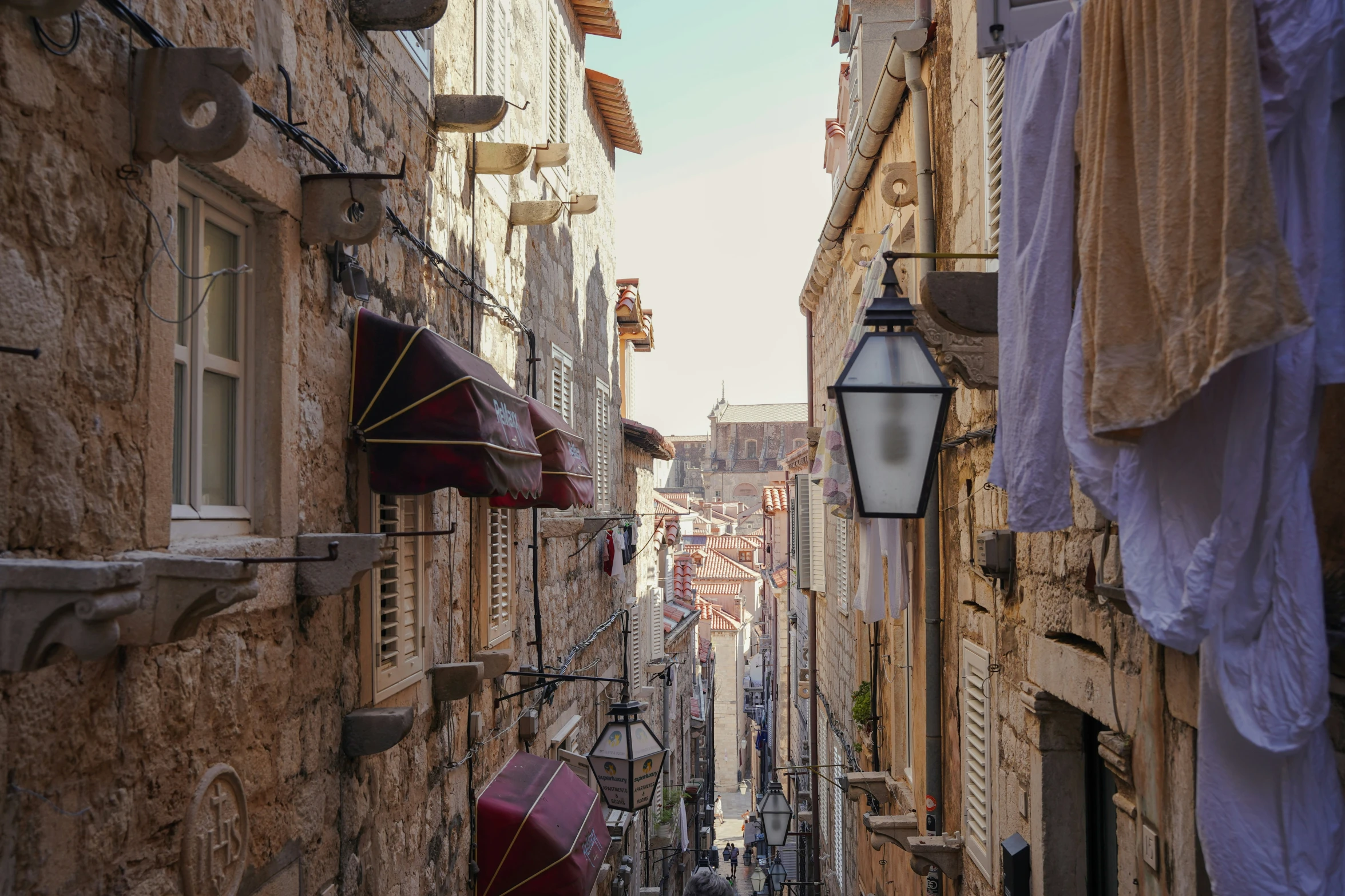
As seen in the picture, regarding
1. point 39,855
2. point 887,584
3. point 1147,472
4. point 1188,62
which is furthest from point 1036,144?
point 887,584

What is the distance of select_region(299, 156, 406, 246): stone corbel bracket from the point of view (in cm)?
462

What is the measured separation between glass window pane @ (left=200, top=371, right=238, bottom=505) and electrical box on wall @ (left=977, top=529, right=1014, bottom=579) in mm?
3698

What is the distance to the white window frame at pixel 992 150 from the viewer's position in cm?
552

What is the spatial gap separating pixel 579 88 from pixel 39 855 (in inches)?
439

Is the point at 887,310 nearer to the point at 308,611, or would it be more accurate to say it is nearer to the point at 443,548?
the point at 308,611

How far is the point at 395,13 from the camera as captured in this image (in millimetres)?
5348

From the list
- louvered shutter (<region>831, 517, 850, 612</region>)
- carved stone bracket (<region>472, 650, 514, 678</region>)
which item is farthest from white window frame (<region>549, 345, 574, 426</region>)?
carved stone bracket (<region>472, 650, 514, 678</region>)

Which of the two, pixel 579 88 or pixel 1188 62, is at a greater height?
pixel 579 88

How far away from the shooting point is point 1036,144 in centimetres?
308

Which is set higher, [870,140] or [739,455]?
[870,140]

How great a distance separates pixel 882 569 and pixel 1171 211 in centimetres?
545

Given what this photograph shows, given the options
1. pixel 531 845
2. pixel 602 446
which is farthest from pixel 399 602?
pixel 602 446

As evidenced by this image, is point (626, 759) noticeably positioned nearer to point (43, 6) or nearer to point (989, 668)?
point (989, 668)

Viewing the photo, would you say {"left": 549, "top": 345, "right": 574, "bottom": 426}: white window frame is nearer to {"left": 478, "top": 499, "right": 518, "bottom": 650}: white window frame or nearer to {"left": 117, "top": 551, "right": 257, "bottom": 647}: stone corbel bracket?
{"left": 478, "top": 499, "right": 518, "bottom": 650}: white window frame
